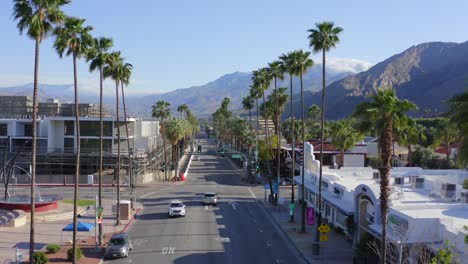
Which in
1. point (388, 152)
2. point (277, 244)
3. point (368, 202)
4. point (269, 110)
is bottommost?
point (277, 244)

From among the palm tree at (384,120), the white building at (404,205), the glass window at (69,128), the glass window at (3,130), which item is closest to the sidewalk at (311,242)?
the white building at (404,205)

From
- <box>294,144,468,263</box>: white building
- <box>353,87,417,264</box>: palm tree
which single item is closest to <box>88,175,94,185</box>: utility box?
<box>294,144,468,263</box>: white building

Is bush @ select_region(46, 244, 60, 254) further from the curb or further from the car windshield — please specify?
the curb

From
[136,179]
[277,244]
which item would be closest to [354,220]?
[277,244]

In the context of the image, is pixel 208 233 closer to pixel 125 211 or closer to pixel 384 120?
pixel 125 211

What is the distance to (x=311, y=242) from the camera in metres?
36.8

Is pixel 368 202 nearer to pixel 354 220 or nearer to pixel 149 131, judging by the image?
pixel 354 220

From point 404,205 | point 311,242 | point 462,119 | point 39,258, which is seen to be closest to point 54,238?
point 39,258

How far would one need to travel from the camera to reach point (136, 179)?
74.4 metres

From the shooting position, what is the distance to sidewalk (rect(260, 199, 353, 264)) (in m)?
32.0

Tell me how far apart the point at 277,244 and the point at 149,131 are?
77.9 m

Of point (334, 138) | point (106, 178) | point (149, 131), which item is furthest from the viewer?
point (149, 131)

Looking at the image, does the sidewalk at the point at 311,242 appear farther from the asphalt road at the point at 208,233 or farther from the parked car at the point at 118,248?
the parked car at the point at 118,248

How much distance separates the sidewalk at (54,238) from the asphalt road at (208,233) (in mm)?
1927
